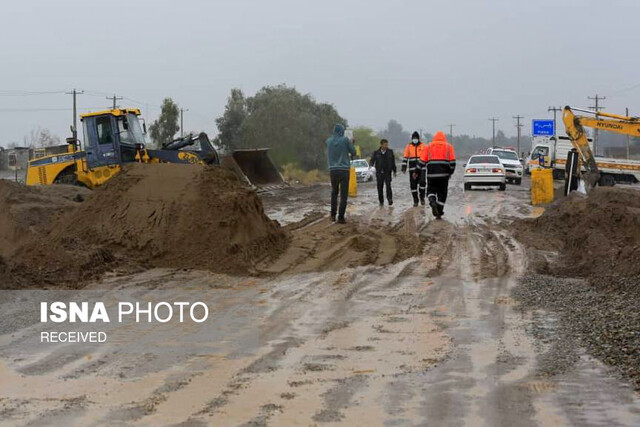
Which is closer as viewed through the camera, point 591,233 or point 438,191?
point 591,233

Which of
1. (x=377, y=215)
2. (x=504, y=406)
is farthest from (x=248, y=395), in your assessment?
(x=377, y=215)

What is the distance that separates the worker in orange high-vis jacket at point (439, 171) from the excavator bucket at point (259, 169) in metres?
12.1

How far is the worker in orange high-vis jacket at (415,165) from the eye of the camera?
22.4 m

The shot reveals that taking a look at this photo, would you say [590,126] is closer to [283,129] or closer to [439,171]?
[439,171]

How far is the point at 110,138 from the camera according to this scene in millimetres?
25797

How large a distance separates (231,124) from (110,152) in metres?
45.1

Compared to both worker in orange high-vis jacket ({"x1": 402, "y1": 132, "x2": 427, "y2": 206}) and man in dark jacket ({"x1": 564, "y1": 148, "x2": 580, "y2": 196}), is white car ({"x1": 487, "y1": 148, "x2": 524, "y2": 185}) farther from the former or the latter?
worker in orange high-vis jacket ({"x1": 402, "y1": 132, "x2": 427, "y2": 206})

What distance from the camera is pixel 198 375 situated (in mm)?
6336

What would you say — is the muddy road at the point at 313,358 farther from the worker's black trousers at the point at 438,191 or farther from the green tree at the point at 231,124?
the green tree at the point at 231,124

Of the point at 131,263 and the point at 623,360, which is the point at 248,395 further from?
the point at 131,263

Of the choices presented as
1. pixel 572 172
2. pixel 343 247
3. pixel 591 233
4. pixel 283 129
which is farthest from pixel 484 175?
pixel 283 129

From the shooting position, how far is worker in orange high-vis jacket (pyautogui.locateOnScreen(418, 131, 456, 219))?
61.6ft

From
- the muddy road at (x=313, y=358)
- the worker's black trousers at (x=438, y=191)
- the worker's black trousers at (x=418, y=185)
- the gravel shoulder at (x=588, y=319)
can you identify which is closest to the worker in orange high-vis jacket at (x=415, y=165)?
the worker's black trousers at (x=418, y=185)

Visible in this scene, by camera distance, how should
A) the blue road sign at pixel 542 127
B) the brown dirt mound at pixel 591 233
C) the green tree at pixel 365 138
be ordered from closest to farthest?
the brown dirt mound at pixel 591 233, the blue road sign at pixel 542 127, the green tree at pixel 365 138
